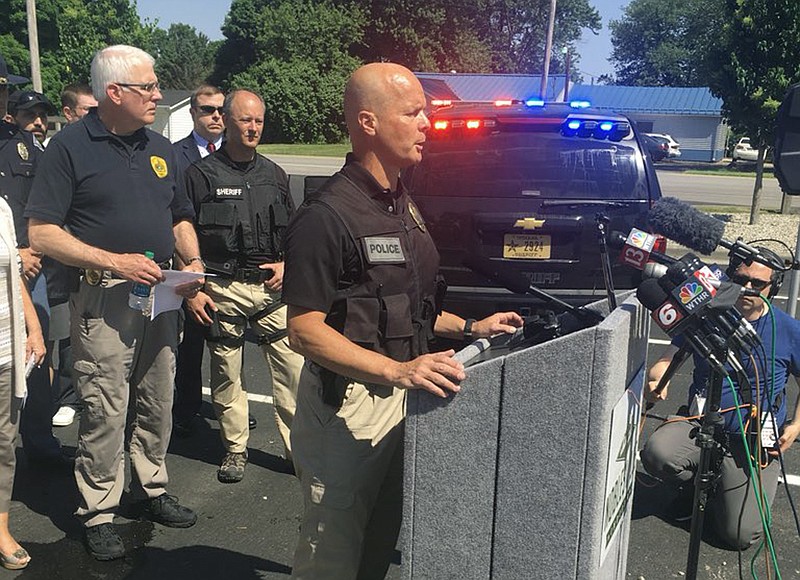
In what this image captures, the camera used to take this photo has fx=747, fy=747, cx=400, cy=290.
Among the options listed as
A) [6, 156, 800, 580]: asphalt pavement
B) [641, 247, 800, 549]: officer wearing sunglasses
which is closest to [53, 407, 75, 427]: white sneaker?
[6, 156, 800, 580]: asphalt pavement

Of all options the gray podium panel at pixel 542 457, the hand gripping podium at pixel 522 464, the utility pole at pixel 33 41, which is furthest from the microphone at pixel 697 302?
the utility pole at pixel 33 41

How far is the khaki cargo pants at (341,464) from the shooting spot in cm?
215

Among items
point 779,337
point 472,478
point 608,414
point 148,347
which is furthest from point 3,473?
point 779,337

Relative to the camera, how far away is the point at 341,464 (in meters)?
2.16

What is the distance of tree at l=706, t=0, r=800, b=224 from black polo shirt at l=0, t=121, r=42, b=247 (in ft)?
41.3

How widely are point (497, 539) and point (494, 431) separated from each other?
0.28 m

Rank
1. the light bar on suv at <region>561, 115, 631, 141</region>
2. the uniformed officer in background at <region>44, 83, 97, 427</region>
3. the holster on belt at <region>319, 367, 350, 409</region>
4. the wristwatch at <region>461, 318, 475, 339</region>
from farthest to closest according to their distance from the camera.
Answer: the light bar on suv at <region>561, 115, 631, 141</region> < the uniformed officer in background at <region>44, 83, 97, 427</region> < the wristwatch at <region>461, 318, 475, 339</region> < the holster on belt at <region>319, 367, 350, 409</region>

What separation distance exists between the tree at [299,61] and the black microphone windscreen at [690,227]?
41113mm

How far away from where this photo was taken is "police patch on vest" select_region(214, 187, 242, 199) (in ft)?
13.0

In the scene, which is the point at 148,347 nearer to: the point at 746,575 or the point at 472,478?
the point at 472,478

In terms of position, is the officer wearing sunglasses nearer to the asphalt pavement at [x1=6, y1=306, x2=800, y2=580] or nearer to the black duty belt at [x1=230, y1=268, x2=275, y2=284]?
the asphalt pavement at [x1=6, y1=306, x2=800, y2=580]

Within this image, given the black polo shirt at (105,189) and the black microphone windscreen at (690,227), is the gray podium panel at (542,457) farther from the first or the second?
the black polo shirt at (105,189)

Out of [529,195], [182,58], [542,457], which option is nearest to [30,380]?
[529,195]

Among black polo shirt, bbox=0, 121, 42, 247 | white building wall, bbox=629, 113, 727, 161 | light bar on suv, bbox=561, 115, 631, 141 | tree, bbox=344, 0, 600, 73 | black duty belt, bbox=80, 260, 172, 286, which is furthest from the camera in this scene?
tree, bbox=344, 0, 600, 73
